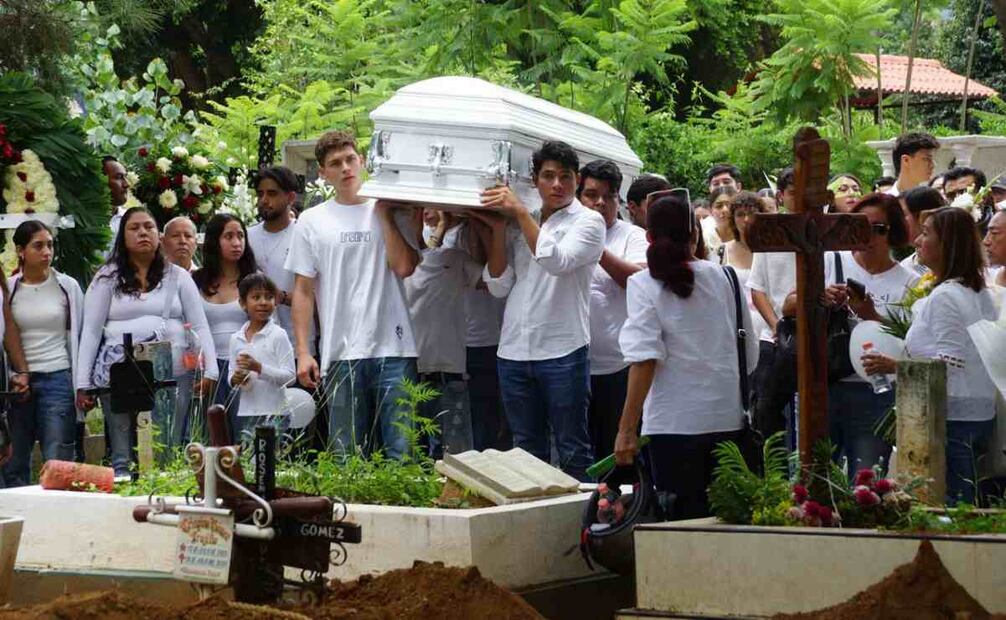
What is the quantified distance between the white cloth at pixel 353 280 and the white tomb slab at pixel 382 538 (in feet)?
5.36

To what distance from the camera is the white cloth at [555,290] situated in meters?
9.19

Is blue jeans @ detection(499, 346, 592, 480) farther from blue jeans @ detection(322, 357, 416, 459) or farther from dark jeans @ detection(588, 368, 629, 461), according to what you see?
blue jeans @ detection(322, 357, 416, 459)

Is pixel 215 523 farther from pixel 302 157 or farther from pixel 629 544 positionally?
pixel 302 157

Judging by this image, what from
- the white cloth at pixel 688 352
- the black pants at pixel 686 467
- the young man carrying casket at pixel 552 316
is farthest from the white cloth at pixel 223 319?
the black pants at pixel 686 467

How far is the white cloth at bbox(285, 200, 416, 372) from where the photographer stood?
31.4ft

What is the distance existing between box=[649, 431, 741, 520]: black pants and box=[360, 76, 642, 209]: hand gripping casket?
2.05m

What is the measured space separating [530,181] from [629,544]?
9.05 feet

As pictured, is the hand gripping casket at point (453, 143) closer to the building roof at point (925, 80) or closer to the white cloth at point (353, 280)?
the white cloth at point (353, 280)

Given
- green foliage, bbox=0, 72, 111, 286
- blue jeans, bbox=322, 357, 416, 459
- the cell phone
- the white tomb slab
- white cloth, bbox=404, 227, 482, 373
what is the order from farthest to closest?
green foliage, bbox=0, 72, 111, 286
white cloth, bbox=404, 227, 482, 373
blue jeans, bbox=322, 357, 416, 459
the cell phone
the white tomb slab

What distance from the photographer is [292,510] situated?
6762 mm

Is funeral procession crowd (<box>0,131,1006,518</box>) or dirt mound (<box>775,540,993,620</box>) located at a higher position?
funeral procession crowd (<box>0,131,1006,518</box>)

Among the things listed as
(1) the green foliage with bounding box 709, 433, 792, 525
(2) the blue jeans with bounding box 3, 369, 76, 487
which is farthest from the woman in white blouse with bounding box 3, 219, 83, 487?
(1) the green foliage with bounding box 709, 433, 792, 525

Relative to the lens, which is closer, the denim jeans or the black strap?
the black strap

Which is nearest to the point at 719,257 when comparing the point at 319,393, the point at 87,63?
the point at 319,393
